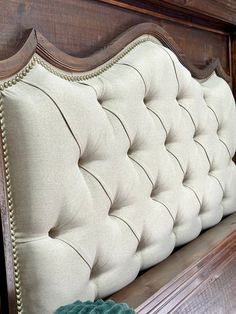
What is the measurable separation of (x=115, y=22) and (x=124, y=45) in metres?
0.07

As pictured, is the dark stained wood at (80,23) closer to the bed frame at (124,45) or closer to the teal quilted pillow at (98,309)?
the bed frame at (124,45)

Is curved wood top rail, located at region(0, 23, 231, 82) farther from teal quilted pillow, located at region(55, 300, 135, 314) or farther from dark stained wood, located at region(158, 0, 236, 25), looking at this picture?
teal quilted pillow, located at region(55, 300, 135, 314)

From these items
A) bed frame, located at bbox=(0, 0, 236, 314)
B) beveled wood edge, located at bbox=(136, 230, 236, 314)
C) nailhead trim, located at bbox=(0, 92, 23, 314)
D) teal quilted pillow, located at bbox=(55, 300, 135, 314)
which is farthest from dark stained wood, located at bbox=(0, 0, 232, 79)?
beveled wood edge, located at bbox=(136, 230, 236, 314)

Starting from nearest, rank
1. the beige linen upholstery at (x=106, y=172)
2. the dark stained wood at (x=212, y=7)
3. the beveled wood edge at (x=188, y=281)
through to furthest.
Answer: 1. the beige linen upholstery at (x=106, y=172)
2. the beveled wood edge at (x=188, y=281)
3. the dark stained wood at (x=212, y=7)

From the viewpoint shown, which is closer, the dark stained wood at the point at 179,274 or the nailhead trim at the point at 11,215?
the nailhead trim at the point at 11,215

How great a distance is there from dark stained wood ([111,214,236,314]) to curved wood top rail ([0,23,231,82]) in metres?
0.49

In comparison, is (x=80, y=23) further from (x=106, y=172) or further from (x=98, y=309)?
(x=98, y=309)

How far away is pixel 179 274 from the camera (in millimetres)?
948

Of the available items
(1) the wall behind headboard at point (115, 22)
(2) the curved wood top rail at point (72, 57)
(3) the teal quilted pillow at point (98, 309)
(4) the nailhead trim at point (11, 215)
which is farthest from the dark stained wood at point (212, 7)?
(3) the teal quilted pillow at point (98, 309)

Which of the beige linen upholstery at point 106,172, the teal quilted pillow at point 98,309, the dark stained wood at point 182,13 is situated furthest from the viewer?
the dark stained wood at point 182,13

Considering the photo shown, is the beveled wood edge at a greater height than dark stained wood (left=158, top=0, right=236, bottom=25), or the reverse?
dark stained wood (left=158, top=0, right=236, bottom=25)

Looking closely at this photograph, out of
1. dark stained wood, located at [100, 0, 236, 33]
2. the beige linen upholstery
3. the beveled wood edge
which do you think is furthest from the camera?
dark stained wood, located at [100, 0, 236, 33]

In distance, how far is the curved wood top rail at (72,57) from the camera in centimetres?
73

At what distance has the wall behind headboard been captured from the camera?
0.77 metres
